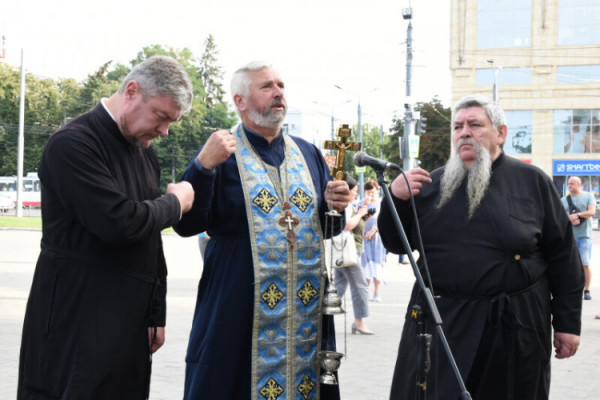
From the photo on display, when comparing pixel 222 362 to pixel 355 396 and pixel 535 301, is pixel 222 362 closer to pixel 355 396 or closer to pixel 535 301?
pixel 535 301

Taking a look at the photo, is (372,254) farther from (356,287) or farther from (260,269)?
(260,269)

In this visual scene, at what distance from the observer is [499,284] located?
4.21 m

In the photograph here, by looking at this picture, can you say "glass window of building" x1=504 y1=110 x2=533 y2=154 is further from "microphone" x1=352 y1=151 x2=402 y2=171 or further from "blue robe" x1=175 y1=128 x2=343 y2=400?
"microphone" x1=352 y1=151 x2=402 y2=171

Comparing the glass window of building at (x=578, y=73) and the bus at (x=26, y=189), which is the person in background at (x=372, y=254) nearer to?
the glass window of building at (x=578, y=73)

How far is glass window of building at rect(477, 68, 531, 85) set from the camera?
164 ft

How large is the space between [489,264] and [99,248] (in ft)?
6.25

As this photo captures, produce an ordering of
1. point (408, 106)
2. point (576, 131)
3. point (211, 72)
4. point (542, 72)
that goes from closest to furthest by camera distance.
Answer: point (408, 106)
point (542, 72)
point (576, 131)
point (211, 72)

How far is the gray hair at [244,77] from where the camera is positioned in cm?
434

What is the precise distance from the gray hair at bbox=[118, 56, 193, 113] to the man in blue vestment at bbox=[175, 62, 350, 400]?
0.62m

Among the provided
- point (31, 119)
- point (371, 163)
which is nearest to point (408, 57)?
point (371, 163)

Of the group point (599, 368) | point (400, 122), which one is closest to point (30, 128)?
point (400, 122)

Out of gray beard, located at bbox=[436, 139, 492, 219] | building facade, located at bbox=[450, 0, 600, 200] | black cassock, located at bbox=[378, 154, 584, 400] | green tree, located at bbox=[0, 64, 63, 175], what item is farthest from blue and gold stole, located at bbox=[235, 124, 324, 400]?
green tree, located at bbox=[0, 64, 63, 175]

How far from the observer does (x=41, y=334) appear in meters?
3.38

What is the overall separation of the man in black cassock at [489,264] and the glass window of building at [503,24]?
156 feet
